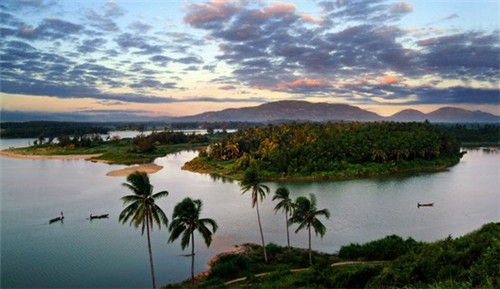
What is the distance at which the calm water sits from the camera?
31875 mm

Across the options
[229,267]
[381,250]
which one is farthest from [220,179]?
[381,250]

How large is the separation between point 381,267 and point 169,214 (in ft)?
106

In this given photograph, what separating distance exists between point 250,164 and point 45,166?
61984 millimetres

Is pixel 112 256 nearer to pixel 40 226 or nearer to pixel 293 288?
pixel 40 226

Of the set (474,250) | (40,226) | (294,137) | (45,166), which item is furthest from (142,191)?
(45,166)

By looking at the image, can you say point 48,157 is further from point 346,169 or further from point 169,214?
point 346,169

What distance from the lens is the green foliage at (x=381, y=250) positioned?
30109 mm

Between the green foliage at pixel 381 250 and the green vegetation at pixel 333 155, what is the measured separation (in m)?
41.6

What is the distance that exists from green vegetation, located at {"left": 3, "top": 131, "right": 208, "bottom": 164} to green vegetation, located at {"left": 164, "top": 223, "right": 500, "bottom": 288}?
3359 inches

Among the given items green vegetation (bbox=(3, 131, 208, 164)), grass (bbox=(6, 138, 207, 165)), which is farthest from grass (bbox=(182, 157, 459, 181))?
green vegetation (bbox=(3, 131, 208, 164))

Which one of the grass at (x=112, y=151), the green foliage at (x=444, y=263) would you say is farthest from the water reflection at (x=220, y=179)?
the green foliage at (x=444, y=263)

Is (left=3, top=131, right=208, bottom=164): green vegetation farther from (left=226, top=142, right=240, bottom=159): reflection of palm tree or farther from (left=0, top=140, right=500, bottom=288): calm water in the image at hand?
(left=0, top=140, right=500, bottom=288): calm water

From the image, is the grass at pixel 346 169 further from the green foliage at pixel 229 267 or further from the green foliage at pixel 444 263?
the green foliage at pixel 444 263

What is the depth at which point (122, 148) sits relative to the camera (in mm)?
132125
